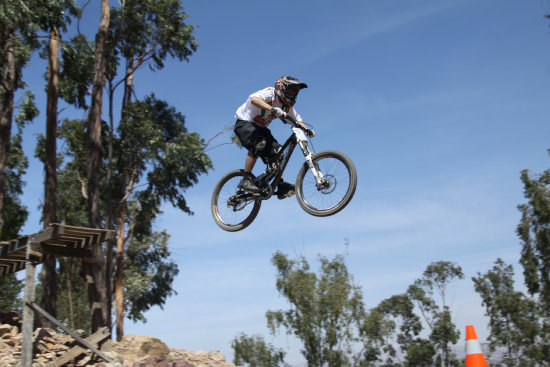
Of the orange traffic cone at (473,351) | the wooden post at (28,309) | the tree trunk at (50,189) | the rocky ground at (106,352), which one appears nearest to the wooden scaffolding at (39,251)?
the wooden post at (28,309)

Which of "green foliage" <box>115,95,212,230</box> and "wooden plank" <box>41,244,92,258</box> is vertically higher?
"green foliage" <box>115,95,212,230</box>

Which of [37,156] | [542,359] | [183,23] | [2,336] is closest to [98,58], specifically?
[183,23]

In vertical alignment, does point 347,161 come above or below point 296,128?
below

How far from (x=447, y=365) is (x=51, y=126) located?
38635mm

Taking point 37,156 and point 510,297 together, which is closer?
point 37,156

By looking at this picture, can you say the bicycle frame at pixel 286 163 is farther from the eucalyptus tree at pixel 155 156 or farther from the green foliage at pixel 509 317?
the green foliage at pixel 509 317

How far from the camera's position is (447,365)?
148ft

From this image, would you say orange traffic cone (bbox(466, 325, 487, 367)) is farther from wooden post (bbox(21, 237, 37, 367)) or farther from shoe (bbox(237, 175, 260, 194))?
wooden post (bbox(21, 237, 37, 367))

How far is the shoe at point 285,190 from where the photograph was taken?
8.31 m

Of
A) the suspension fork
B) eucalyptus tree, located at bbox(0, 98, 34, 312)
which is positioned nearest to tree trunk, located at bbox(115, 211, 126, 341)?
eucalyptus tree, located at bbox(0, 98, 34, 312)

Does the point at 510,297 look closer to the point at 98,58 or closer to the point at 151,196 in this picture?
the point at 151,196

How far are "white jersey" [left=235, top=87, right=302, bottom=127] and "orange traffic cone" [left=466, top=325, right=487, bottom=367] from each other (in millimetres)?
3890

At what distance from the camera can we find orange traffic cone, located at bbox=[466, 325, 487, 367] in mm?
6445

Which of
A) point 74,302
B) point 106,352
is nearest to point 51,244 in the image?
point 106,352
